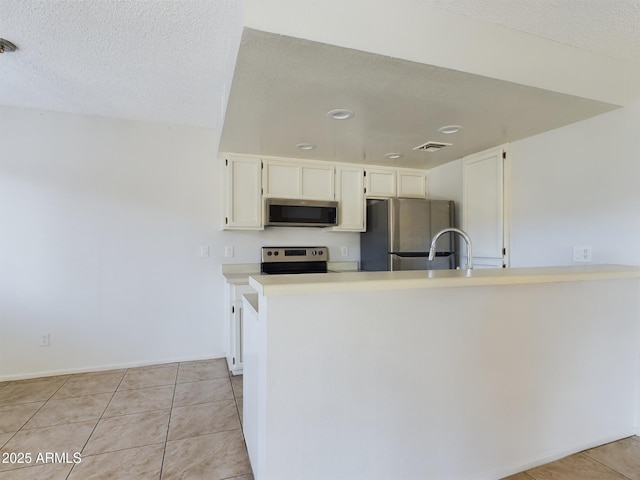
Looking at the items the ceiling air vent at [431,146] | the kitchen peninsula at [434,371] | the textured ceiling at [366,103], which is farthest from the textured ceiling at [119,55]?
the ceiling air vent at [431,146]

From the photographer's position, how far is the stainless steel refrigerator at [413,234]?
3.23 meters

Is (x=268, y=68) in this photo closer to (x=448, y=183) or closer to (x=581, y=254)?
(x=581, y=254)

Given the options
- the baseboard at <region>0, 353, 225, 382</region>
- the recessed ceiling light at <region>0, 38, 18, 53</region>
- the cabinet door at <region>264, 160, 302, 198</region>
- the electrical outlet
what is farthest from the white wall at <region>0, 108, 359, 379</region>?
the electrical outlet

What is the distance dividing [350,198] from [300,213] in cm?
59

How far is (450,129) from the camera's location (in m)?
2.43

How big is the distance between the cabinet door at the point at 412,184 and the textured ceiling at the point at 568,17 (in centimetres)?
197

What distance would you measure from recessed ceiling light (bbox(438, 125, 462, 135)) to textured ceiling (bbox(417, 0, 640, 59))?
71 centimetres

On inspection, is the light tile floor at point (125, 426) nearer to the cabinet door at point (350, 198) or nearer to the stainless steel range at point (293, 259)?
the stainless steel range at point (293, 259)

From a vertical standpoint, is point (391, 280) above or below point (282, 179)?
below

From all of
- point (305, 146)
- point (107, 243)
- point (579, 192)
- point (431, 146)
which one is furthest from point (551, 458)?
point (107, 243)

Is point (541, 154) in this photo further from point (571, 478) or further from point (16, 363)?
point (16, 363)

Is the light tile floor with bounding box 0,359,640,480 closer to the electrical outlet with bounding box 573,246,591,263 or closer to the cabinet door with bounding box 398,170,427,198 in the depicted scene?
the electrical outlet with bounding box 573,246,591,263

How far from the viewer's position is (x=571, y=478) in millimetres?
1576

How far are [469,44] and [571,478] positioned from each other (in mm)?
2170
